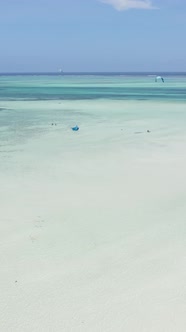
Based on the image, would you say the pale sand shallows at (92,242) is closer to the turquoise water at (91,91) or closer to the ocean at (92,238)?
the ocean at (92,238)

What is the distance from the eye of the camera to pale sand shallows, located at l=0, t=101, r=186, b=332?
15.9ft

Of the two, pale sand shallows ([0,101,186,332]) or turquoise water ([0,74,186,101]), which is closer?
pale sand shallows ([0,101,186,332])

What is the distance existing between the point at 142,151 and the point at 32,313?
963 cm

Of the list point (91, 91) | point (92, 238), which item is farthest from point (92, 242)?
point (91, 91)

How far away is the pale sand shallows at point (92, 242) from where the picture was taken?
15.9ft

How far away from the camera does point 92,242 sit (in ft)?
21.9

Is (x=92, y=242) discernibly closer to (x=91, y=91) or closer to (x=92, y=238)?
(x=92, y=238)

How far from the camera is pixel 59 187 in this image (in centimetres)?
949

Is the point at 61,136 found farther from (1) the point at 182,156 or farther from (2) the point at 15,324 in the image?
(2) the point at 15,324

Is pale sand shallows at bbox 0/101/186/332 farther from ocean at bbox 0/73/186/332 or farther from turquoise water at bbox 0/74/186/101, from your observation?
turquoise water at bbox 0/74/186/101

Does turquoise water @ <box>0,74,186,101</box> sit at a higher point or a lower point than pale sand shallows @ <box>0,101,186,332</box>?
lower

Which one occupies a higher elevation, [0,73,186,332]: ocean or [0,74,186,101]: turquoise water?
[0,73,186,332]: ocean

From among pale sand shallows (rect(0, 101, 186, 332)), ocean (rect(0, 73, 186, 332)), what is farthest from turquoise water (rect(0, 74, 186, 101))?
pale sand shallows (rect(0, 101, 186, 332))

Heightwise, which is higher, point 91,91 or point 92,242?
point 92,242
